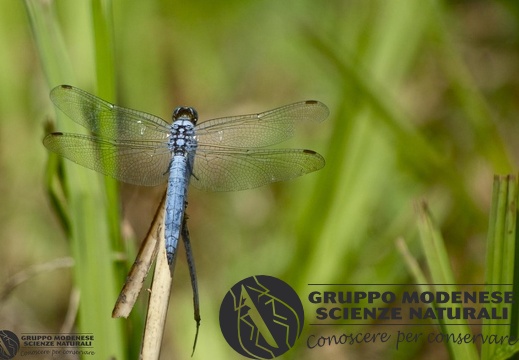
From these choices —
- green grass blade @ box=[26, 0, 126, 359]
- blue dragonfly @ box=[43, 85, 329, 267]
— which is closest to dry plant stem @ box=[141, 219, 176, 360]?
green grass blade @ box=[26, 0, 126, 359]

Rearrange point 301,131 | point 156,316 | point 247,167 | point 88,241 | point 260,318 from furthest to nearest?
point 301,131
point 247,167
point 260,318
point 88,241
point 156,316

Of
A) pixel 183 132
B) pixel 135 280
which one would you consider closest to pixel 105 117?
pixel 183 132

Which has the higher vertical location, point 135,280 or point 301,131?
point 301,131

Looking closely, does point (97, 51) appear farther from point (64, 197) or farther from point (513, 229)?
point (513, 229)

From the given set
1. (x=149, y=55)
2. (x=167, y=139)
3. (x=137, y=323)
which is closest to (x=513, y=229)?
(x=137, y=323)

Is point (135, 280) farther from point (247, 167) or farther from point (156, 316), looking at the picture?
point (247, 167)

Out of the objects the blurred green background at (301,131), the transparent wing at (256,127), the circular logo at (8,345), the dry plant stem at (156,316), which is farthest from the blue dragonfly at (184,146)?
the circular logo at (8,345)
